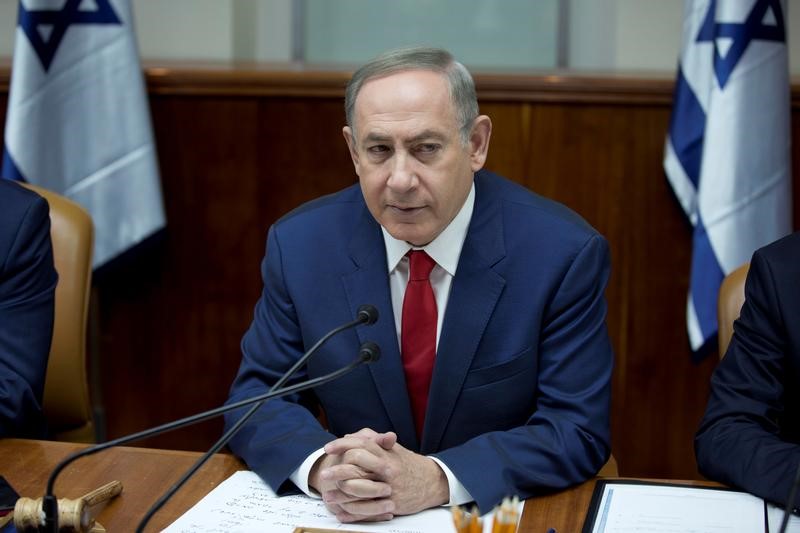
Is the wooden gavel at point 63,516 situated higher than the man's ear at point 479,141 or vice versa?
the man's ear at point 479,141

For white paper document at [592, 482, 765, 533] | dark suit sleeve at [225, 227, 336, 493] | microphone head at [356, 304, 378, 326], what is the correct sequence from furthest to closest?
dark suit sleeve at [225, 227, 336, 493] < microphone head at [356, 304, 378, 326] < white paper document at [592, 482, 765, 533]

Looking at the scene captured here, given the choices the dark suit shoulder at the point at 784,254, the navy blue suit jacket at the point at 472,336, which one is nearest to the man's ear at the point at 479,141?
the navy blue suit jacket at the point at 472,336

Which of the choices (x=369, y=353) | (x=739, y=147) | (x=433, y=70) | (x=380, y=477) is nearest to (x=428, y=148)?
(x=433, y=70)

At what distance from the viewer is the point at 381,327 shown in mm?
2217

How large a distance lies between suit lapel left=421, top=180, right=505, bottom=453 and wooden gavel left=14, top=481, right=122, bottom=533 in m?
0.74

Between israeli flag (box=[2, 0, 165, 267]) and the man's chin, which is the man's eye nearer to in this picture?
the man's chin

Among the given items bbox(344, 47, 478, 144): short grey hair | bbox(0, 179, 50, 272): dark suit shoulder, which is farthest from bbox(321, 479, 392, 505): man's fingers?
bbox(0, 179, 50, 272): dark suit shoulder

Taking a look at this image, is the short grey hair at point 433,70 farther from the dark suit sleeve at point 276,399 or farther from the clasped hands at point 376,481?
the clasped hands at point 376,481

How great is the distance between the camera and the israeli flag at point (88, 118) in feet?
12.1

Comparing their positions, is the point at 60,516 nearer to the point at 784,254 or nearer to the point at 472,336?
the point at 472,336

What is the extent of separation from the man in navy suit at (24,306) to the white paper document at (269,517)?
59cm

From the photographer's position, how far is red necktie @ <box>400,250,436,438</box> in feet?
7.32

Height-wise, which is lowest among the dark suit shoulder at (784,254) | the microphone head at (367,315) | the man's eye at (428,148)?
the microphone head at (367,315)

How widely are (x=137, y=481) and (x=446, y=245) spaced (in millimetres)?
754
